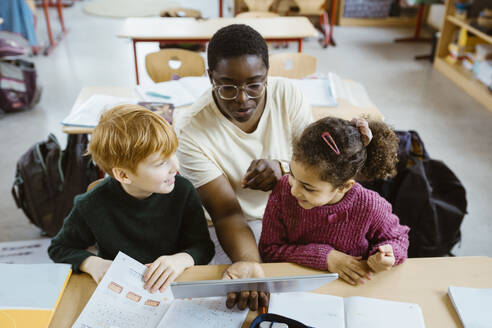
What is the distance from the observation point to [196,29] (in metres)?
3.05

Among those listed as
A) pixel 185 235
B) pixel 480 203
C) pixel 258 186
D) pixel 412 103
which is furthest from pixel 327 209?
pixel 412 103

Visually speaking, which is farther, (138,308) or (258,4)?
(258,4)

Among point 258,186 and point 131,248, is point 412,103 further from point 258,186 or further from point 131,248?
point 131,248

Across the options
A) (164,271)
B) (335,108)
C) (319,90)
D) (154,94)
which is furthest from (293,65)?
(164,271)

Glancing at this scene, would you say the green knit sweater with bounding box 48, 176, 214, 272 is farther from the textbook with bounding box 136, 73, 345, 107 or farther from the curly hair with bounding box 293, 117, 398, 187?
the textbook with bounding box 136, 73, 345, 107

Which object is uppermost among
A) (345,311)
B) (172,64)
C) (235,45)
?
(235,45)

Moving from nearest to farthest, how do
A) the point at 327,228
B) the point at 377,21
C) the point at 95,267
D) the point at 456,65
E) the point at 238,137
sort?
the point at 95,267 < the point at 327,228 < the point at 238,137 < the point at 456,65 < the point at 377,21

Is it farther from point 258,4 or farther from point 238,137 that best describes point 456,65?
point 238,137

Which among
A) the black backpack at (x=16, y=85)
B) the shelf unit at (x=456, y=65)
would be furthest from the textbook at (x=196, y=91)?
the shelf unit at (x=456, y=65)

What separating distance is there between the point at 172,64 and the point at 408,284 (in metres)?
1.88

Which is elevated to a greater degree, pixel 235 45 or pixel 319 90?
pixel 235 45

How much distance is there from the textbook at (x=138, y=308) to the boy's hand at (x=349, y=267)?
26 centimetres

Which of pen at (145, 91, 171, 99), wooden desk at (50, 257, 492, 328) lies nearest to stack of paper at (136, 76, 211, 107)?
pen at (145, 91, 171, 99)

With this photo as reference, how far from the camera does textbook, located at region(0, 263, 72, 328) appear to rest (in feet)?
2.95
